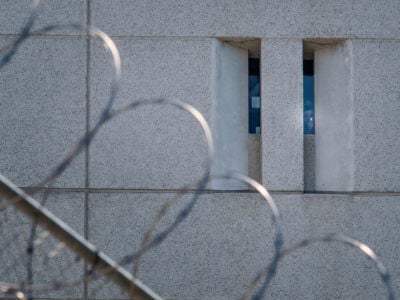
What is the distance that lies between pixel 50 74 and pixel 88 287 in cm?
165

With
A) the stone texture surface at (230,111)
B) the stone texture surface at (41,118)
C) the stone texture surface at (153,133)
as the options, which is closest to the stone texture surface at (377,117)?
the stone texture surface at (230,111)

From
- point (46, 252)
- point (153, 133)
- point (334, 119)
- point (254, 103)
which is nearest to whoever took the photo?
point (46, 252)

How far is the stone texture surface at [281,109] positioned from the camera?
436 centimetres

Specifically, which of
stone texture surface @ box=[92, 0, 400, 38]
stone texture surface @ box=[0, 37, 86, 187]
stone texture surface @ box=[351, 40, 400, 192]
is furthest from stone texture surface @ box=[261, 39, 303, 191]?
stone texture surface @ box=[0, 37, 86, 187]

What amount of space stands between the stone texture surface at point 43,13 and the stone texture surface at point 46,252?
4.34 feet

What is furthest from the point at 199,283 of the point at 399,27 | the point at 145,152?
the point at 399,27

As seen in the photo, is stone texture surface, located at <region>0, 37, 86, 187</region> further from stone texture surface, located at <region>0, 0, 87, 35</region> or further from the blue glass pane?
the blue glass pane

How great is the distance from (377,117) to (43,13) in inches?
106

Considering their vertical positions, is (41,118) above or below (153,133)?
above

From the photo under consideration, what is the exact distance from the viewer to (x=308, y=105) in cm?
468

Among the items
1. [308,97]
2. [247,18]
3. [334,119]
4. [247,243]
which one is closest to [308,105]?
[308,97]

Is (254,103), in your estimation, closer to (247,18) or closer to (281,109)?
(281,109)

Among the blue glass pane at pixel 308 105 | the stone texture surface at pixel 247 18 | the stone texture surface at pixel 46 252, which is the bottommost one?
the stone texture surface at pixel 46 252

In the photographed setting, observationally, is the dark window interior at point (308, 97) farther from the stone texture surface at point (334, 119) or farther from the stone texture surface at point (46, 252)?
the stone texture surface at point (46, 252)
